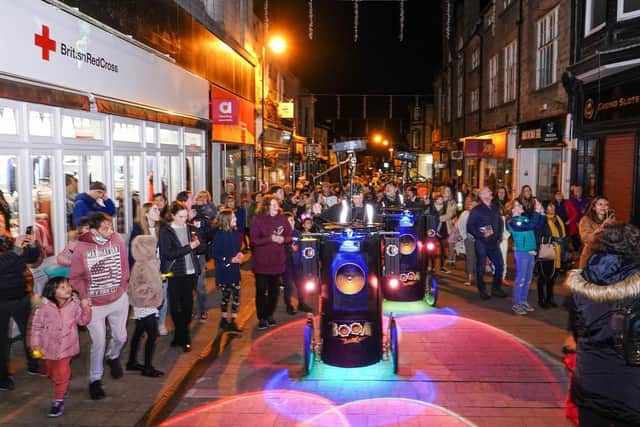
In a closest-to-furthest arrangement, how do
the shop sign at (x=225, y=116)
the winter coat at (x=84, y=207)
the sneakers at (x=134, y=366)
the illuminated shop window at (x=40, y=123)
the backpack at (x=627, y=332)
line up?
the backpack at (x=627, y=332), the sneakers at (x=134, y=366), the illuminated shop window at (x=40, y=123), the winter coat at (x=84, y=207), the shop sign at (x=225, y=116)

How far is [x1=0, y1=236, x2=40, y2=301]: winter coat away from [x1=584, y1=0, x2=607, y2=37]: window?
12691mm

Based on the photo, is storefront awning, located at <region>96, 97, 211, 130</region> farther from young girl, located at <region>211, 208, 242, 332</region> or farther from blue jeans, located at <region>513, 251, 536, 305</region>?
blue jeans, located at <region>513, 251, 536, 305</region>

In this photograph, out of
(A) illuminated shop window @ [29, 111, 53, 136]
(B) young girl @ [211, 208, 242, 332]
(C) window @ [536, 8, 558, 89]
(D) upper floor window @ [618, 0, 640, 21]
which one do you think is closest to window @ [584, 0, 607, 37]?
(D) upper floor window @ [618, 0, 640, 21]

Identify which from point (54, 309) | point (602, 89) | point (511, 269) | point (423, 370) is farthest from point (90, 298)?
point (602, 89)

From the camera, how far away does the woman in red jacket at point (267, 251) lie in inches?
340

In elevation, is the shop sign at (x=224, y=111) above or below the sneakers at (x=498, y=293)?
above

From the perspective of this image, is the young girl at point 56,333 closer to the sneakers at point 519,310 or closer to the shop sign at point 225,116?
the sneakers at point 519,310

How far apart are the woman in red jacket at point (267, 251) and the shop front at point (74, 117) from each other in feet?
9.93

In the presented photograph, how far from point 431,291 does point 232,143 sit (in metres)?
12.2

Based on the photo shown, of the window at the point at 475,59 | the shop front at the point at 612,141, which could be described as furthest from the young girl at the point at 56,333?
the window at the point at 475,59

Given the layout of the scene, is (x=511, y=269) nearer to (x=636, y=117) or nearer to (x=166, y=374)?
(x=636, y=117)

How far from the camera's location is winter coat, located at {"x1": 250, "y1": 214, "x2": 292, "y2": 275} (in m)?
8.62

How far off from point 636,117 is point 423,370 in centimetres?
877

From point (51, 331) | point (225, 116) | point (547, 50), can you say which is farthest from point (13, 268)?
point (547, 50)
